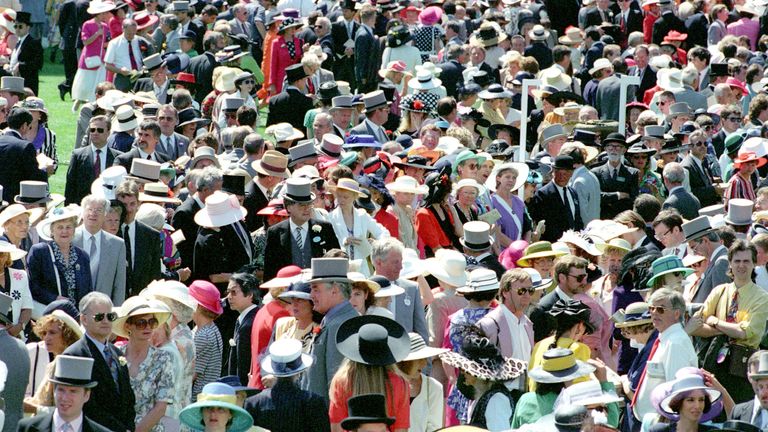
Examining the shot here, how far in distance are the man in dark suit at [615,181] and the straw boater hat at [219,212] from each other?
395 centimetres

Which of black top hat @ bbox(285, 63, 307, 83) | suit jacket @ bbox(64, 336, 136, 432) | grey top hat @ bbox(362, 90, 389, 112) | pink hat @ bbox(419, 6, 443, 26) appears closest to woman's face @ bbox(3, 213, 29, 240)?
suit jacket @ bbox(64, 336, 136, 432)

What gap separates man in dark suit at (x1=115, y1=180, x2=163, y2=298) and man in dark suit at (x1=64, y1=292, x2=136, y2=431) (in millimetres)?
2669

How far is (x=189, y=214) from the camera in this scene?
11.2m

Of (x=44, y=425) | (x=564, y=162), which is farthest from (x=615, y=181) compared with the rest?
(x=44, y=425)

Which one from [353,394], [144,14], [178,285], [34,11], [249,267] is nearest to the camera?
[353,394]

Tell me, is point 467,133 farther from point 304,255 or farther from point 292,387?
point 292,387

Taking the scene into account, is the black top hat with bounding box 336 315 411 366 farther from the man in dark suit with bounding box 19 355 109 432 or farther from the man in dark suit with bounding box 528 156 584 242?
the man in dark suit with bounding box 528 156 584 242

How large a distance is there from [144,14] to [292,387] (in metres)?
13.5

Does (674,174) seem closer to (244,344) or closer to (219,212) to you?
(219,212)

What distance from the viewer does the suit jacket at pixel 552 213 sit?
1277 cm

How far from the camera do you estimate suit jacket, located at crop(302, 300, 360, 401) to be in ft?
26.9

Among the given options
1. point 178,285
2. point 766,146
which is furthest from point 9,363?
point 766,146

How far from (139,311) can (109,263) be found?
2.08 metres

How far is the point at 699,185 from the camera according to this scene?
46.6ft
